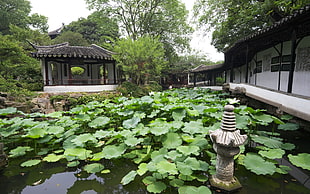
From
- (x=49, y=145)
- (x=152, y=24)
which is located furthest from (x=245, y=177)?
(x=152, y=24)

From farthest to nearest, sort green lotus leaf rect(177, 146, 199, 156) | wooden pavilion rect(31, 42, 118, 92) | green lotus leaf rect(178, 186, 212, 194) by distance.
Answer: wooden pavilion rect(31, 42, 118, 92) < green lotus leaf rect(177, 146, 199, 156) < green lotus leaf rect(178, 186, 212, 194)

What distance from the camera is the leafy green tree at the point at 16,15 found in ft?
71.2

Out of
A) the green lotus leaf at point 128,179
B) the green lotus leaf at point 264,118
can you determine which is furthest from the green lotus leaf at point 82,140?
the green lotus leaf at point 264,118

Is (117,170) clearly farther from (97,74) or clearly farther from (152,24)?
(152,24)

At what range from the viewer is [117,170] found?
10.00ft

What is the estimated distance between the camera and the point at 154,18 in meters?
19.6

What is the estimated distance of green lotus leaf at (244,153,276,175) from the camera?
2.20 metres

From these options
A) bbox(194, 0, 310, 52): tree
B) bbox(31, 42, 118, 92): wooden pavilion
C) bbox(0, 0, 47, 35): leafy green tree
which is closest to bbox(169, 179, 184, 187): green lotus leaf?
bbox(194, 0, 310, 52): tree

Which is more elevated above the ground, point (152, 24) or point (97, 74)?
point (152, 24)

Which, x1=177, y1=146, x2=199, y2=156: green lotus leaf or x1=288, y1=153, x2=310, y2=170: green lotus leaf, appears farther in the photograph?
x1=177, y1=146, x2=199, y2=156: green lotus leaf

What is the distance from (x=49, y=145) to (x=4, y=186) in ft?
4.53

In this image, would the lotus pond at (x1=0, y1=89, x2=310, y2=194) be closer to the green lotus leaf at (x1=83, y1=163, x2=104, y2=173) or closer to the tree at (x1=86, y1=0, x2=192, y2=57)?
the green lotus leaf at (x1=83, y1=163, x2=104, y2=173)

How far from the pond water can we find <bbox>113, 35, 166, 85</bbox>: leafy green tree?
11079mm

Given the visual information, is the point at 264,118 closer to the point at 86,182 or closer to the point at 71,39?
the point at 86,182
